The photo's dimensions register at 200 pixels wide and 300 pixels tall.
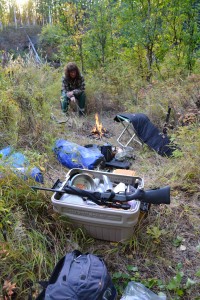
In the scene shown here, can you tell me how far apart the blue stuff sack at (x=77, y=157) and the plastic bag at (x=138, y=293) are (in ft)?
5.06

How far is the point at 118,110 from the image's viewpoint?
5730 millimetres

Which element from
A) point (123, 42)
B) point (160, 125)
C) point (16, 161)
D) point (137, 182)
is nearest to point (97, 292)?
point (137, 182)

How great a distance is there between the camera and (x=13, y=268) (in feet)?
5.94

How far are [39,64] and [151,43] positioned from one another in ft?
8.16

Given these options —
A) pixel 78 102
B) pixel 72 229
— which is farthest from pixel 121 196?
pixel 78 102

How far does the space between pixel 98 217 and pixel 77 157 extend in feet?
4.45

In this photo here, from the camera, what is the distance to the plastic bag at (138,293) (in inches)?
69.9

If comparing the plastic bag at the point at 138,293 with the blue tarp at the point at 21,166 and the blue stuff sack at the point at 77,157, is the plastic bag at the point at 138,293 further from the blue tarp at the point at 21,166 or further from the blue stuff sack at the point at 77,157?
the blue stuff sack at the point at 77,157

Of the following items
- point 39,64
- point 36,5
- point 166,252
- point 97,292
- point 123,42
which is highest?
point 36,5

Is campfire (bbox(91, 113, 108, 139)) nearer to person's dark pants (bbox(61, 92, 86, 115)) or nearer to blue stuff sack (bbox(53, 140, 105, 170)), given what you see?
person's dark pants (bbox(61, 92, 86, 115))

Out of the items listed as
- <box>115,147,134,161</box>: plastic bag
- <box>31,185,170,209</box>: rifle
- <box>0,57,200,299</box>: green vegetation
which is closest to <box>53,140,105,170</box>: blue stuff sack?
<box>0,57,200,299</box>: green vegetation

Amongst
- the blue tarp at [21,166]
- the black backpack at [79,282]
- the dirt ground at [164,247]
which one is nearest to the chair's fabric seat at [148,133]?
the dirt ground at [164,247]

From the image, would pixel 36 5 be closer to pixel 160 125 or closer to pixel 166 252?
pixel 160 125

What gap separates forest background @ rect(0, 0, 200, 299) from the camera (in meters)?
1.97
